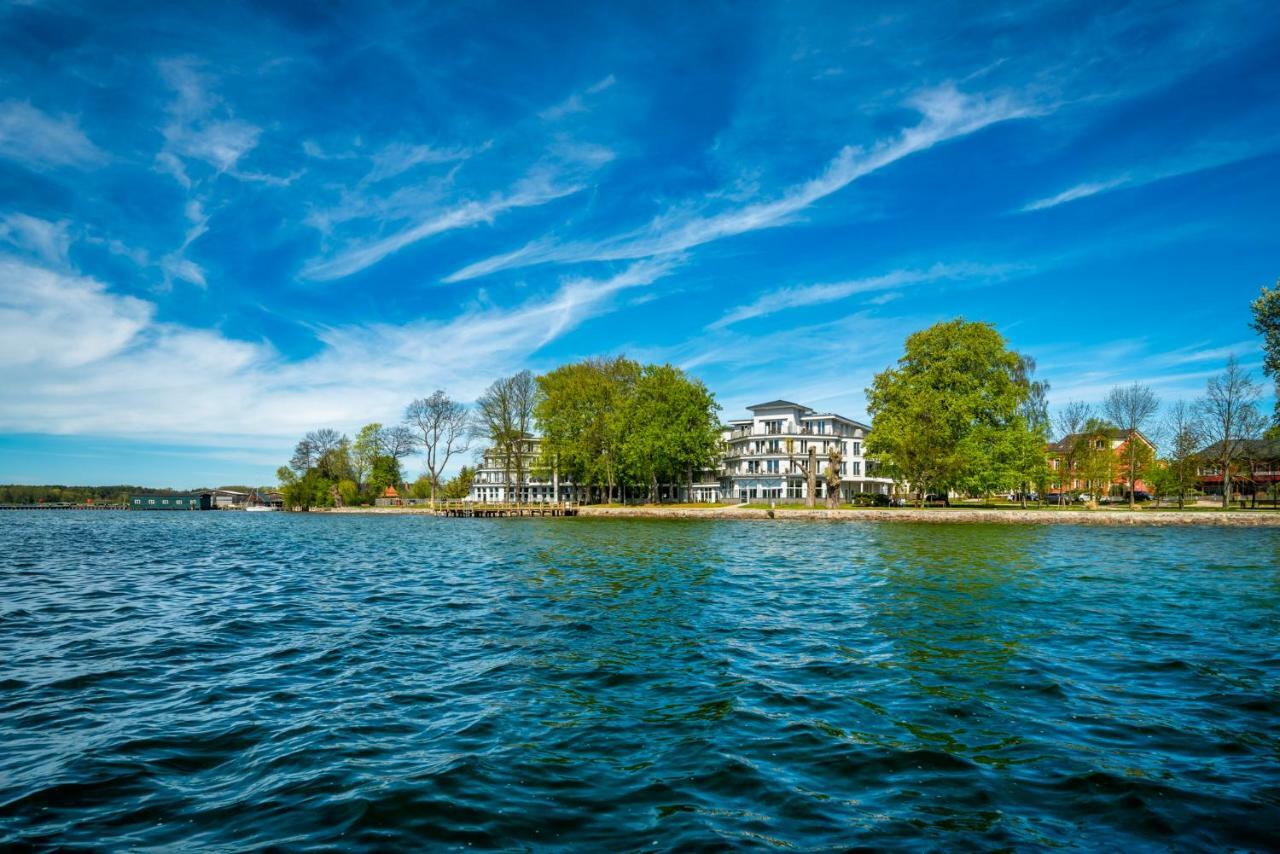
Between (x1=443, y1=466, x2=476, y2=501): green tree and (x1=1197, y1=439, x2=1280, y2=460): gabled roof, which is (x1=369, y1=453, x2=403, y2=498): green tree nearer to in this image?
(x1=443, y1=466, x2=476, y2=501): green tree

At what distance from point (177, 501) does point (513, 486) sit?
103 meters

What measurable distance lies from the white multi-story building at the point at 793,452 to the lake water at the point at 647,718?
73.1 m

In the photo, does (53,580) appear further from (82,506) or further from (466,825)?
(82,506)

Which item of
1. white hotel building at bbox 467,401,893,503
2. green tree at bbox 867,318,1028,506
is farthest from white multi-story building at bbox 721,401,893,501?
green tree at bbox 867,318,1028,506

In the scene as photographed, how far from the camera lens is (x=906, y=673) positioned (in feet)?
34.1

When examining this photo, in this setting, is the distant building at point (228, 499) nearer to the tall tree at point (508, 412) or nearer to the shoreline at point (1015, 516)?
the tall tree at point (508, 412)

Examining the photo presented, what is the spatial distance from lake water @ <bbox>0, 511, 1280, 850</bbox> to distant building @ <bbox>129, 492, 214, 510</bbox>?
173872 millimetres

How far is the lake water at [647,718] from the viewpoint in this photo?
5730 millimetres

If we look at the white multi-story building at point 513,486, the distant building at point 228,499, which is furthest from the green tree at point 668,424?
the distant building at point 228,499

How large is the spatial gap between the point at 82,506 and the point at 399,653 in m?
245

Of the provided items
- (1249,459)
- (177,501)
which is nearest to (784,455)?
(1249,459)

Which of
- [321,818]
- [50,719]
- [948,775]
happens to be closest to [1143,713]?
[948,775]

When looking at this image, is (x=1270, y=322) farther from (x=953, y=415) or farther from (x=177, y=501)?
(x=177, y=501)

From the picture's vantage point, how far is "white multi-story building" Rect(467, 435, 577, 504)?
367ft
